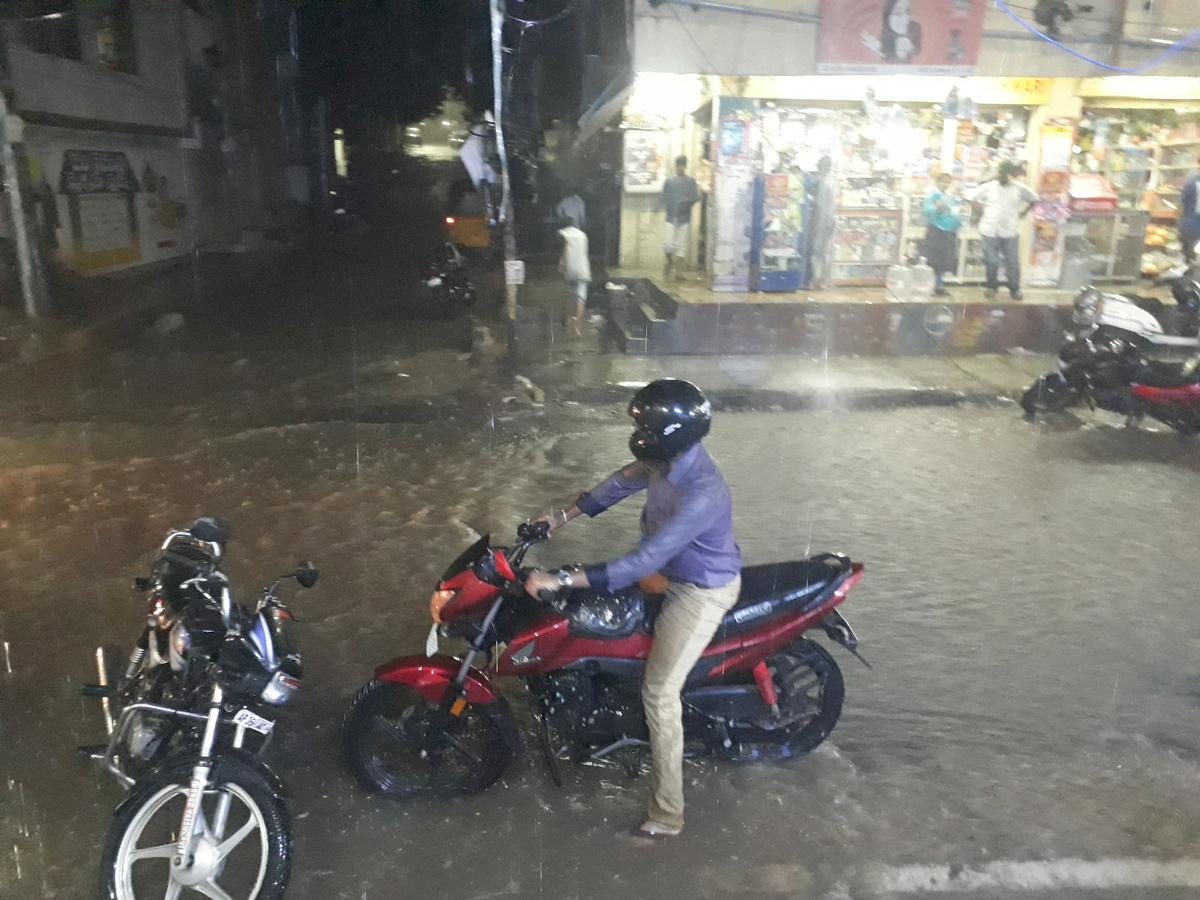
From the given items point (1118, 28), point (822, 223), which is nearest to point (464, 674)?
point (822, 223)

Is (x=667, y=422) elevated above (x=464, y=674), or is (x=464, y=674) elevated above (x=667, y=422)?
(x=667, y=422)

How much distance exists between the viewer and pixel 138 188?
22062 millimetres

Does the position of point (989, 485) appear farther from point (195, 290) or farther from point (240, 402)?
point (195, 290)

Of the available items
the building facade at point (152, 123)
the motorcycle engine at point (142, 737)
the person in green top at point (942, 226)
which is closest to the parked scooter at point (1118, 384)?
the person in green top at point (942, 226)

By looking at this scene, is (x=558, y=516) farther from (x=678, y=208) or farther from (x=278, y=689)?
(x=678, y=208)

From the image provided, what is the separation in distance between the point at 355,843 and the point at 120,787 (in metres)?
1.05

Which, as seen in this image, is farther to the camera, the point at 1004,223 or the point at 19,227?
the point at 19,227

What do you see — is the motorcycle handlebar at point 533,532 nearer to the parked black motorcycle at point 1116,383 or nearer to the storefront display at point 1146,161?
the parked black motorcycle at point 1116,383

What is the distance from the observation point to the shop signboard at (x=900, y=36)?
11484mm

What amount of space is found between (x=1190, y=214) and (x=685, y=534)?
13.1 metres

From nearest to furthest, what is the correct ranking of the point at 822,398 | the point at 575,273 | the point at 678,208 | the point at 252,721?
the point at 252,721 → the point at 822,398 → the point at 575,273 → the point at 678,208

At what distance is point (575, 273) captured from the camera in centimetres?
1425

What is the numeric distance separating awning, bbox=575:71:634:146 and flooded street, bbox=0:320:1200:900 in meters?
5.13

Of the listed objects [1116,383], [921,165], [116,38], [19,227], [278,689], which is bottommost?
A: [1116,383]
